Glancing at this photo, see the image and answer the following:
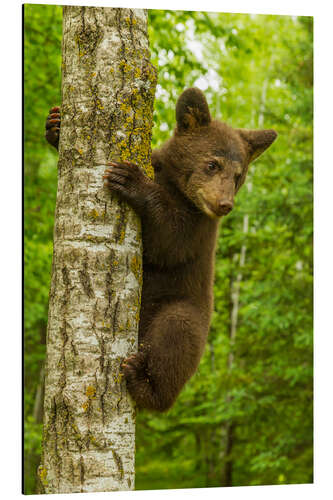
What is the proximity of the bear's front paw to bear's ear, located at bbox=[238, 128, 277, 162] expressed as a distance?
4.87 feet

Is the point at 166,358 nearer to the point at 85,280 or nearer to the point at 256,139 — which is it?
the point at 85,280

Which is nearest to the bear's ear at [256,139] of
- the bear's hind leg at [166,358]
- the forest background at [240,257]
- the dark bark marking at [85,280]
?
the bear's hind leg at [166,358]

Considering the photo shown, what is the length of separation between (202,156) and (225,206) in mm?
579

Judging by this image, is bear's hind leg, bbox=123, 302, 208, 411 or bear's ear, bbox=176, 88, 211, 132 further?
bear's ear, bbox=176, 88, 211, 132

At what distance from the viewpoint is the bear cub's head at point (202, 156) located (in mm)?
4191

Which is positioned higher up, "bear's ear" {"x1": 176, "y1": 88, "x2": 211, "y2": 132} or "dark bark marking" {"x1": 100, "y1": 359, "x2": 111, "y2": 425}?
"bear's ear" {"x1": 176, "y1": 88, "x2": 211, "y2": 132}

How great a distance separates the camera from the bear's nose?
396 cm

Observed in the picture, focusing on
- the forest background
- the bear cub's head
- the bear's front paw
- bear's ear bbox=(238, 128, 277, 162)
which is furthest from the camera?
the forest background

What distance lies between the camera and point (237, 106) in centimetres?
968

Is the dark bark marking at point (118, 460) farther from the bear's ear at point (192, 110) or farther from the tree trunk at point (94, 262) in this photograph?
the bear's ear at point (192, 110)

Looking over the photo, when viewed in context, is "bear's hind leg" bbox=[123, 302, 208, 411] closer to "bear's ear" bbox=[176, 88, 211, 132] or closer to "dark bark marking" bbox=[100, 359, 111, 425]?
"dark bark marking" bbox=[100, 359, 111, 425]

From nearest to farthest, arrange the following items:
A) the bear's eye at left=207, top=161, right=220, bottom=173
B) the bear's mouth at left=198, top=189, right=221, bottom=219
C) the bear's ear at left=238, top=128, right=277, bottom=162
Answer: the bear's mouth at left=198, top=189, right=221, bottom=219 < the bear's eye at left=207, top=161, right=220, bottom=173 < the bear's ear at left=238, top=128, right=277, bottom=162

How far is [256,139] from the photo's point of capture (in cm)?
472

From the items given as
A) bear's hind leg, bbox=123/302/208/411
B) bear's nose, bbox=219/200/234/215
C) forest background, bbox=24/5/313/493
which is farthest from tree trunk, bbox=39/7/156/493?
forest background, bbox=24/5/313/493
